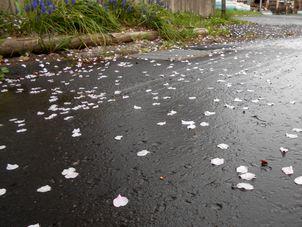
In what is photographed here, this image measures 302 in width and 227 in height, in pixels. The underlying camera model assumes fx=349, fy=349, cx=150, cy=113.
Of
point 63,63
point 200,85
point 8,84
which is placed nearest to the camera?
Answer: point 200,85

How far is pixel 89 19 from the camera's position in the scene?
8.13 meters

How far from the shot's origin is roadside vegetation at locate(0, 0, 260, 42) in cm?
734

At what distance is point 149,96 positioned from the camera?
4.44m

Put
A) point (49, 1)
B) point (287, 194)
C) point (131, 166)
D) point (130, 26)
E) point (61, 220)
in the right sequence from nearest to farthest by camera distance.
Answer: point (61, 220)
point (287, 194)
point (131, 166)
point (49, 1)
point (130, 26)

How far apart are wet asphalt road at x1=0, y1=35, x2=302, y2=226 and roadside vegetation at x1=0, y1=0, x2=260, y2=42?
7.42ft

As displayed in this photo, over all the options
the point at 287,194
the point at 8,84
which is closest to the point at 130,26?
the point at 8,84

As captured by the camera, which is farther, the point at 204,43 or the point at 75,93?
the point at 204,43

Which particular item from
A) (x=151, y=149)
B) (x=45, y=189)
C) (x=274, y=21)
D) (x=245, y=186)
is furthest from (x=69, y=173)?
(x=274, y=21)

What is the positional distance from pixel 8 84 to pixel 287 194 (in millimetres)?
4442

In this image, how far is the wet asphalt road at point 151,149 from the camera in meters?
2.01

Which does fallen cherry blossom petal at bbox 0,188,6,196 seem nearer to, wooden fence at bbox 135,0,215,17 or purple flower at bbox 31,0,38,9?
purple flower at bbox 31,0,38,9

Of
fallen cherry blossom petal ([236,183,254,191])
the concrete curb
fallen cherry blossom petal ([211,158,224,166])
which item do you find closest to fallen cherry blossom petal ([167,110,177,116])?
fallen cherry blossom petal ([211,158,224,166])

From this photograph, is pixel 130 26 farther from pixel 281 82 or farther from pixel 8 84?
pixel 281 82

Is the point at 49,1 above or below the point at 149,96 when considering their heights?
above
